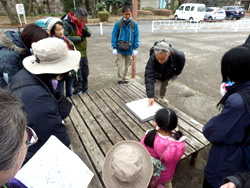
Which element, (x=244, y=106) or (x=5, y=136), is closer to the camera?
(x=5, y=136)

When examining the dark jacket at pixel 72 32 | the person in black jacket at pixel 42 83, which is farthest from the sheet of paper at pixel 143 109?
the dark jacket at pixel 72 32

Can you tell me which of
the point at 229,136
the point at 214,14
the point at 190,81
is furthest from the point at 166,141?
the point at 214,14

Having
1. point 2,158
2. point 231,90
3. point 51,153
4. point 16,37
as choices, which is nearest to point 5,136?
point 2,158

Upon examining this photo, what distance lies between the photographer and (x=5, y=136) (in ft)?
1.68

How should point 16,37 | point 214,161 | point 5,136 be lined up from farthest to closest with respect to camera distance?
point 16,37, point 214,161, point 5,136

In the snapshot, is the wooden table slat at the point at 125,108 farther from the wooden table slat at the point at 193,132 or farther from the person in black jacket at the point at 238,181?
Result: the person in black jacket at the point at 238,181

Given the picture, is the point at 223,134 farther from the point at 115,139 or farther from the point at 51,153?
the point at 51,153

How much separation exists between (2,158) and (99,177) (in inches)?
46.6

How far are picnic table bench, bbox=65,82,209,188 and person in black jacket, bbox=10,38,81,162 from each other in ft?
1.76

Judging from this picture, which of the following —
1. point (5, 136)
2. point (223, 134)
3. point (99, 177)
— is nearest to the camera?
point (5, 136)

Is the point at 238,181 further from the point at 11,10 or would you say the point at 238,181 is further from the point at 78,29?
the point at 11,10

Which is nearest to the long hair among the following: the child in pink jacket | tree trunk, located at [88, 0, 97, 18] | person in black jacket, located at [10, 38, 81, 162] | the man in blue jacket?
the child in pink jacket

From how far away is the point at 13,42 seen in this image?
1676 mm

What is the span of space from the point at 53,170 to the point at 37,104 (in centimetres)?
50
